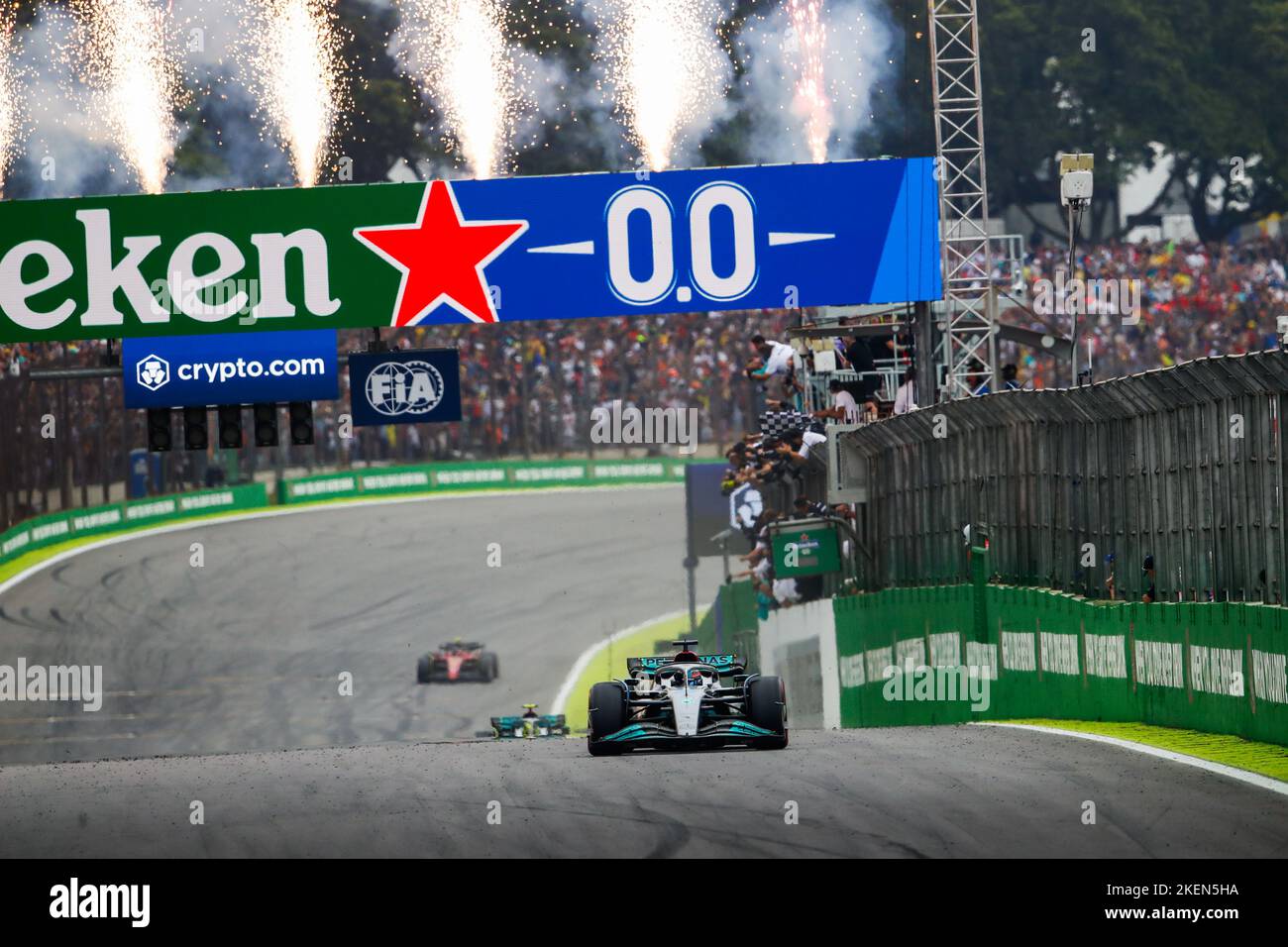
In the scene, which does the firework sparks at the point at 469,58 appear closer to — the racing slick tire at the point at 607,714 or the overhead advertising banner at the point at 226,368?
the overhead advertising banner at the point at 226,368

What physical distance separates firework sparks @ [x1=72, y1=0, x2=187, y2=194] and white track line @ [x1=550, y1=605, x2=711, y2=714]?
36.5ft

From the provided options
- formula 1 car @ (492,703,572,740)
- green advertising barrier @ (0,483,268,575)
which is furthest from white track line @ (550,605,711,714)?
green advertising barrier @ (0,483,268,575)

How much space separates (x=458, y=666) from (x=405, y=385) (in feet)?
40.5

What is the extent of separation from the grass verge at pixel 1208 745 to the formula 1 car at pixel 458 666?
1863 cm

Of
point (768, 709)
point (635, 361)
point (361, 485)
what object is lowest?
point (768, 709)

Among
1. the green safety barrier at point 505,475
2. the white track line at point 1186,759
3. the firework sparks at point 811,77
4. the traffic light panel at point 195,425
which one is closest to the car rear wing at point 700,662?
the white track line at point 1186,759

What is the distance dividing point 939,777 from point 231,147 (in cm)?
3834

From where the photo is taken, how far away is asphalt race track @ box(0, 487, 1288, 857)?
10.1 metres

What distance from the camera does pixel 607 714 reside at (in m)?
14.8

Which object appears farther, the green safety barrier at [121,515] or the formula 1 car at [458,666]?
the green safety barrier at [121,515]

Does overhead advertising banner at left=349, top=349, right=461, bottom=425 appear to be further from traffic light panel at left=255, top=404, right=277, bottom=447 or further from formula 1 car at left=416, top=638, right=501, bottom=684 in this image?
formula 1 car at left=416, top=638, right=501, bottom=684

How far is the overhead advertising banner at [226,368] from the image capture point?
71.4 ft

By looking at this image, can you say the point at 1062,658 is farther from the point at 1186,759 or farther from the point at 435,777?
the point at 435,777

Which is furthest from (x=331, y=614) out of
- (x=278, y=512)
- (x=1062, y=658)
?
(x=1062, y=658)
